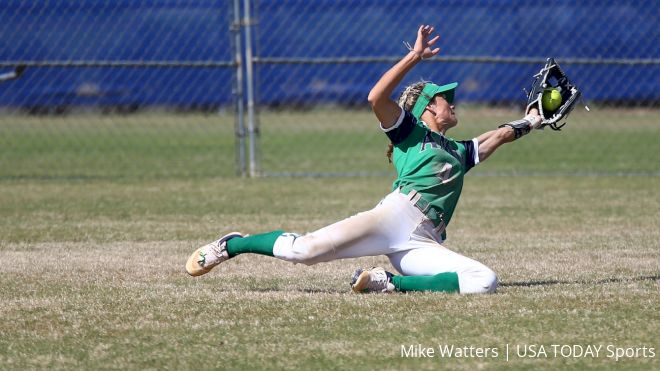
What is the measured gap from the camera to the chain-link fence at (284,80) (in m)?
14.3

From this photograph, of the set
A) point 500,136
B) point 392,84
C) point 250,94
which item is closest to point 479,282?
point 500,136

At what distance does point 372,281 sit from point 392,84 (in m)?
1.09

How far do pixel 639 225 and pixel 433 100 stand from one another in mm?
3411

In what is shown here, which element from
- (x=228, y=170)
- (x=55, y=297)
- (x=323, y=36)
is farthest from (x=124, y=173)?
(x=55, y=297)

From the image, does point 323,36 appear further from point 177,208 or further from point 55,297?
point 55,297

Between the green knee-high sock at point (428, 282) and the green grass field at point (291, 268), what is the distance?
0.40ft

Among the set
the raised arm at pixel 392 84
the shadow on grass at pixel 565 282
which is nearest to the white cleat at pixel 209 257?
the raised arm at pixel 392 84

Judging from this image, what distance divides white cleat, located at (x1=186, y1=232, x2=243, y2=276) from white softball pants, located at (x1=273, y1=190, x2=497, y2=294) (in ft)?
1.11

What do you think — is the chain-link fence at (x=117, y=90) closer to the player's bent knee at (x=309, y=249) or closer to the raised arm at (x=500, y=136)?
the raised arm at (x=500, y=136)

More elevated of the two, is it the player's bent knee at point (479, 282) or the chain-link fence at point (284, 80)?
the chain-link fence at point (284, 80)

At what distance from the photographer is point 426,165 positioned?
6039mm

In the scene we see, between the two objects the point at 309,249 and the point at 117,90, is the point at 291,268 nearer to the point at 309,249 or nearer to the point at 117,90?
the point at 309,249

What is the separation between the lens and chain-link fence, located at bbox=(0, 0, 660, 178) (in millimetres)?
14281

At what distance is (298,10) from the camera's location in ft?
54.7
